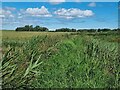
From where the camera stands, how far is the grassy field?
3996 mm

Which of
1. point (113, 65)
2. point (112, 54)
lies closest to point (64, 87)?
point (113, 65)

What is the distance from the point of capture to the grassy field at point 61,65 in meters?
4.00

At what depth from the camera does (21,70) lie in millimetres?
4039

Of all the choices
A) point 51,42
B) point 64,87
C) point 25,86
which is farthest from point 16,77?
point 51,42

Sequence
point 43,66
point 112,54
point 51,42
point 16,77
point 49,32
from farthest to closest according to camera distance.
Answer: point 49,32
point 51,42
point 112,54
point 43,66
point 16,77

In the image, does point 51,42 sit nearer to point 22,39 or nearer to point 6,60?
point 22,39

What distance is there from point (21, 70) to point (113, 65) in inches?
53.3

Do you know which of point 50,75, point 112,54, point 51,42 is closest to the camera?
point 50,75

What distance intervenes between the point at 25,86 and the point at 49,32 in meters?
3.10

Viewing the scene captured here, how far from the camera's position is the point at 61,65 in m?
4.66

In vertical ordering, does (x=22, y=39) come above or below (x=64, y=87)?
above

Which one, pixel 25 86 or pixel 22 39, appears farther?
pixel 22 39

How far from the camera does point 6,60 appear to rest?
407 centimetres

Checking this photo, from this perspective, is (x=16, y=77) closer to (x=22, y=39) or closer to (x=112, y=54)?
(x=112, y=54)
